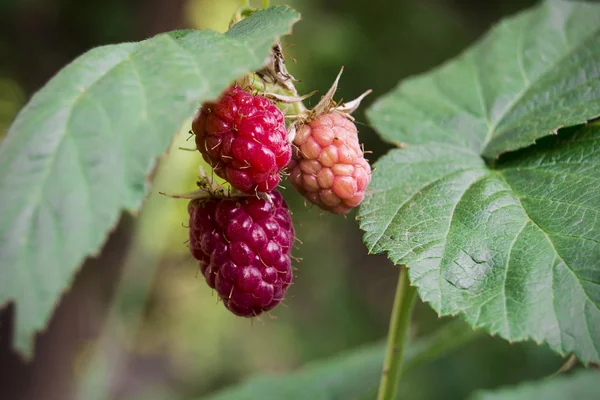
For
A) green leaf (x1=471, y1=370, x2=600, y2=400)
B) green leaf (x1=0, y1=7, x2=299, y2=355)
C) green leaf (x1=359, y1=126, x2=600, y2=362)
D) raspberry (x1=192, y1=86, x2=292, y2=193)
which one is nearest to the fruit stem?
green leaf (x1=359, y1=126, x2=600, y2=362)

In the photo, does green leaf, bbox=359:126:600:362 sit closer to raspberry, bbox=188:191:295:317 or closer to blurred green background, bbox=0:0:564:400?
raspberry, bbox=188:191:295:317

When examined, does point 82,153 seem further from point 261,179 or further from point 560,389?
point 560,389

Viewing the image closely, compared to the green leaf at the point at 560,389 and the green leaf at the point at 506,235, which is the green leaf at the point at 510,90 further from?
the green leaf at the point at 560,389

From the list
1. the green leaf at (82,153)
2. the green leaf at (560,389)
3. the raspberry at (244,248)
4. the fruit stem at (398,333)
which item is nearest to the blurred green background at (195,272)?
the green leaf at (560,389)

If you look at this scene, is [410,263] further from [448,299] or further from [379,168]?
[379,168]

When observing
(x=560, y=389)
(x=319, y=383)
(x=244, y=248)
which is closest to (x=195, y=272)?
(x=319, y=383)

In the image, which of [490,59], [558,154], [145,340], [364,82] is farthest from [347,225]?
[558,154]
